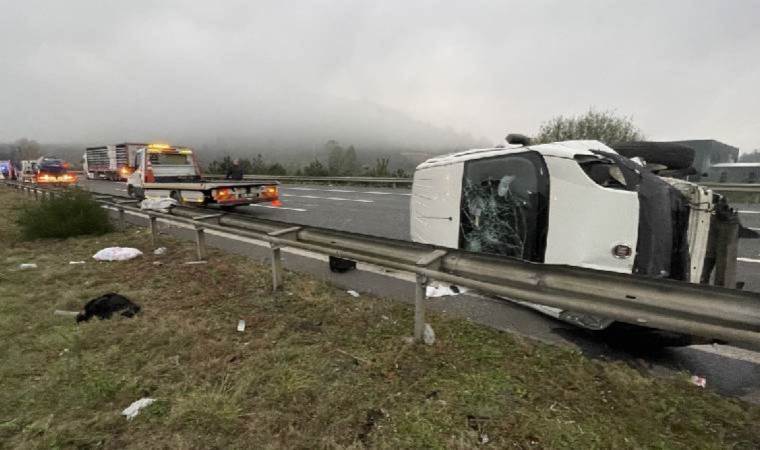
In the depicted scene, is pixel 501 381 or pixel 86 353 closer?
pixel 501 381

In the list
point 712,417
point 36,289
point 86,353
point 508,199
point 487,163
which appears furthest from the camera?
point 36,289

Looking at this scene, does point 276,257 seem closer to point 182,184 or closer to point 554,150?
point 554,150

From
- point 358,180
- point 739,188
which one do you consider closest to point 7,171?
point 358,180

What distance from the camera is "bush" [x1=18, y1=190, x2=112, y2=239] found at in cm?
729

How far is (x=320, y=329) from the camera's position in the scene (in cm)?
336

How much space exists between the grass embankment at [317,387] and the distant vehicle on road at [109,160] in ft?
108

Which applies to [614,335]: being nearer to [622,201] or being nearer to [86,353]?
[622,201]

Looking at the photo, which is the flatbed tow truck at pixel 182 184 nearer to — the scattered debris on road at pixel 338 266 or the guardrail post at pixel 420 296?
the scattered debris on road at pixel 338 266

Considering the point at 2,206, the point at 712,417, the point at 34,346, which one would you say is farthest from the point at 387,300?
the point at 2,206

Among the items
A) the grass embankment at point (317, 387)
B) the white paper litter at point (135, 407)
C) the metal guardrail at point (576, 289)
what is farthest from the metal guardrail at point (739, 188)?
the white paper litter at point (135, 407)

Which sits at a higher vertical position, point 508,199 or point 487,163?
point 487,163

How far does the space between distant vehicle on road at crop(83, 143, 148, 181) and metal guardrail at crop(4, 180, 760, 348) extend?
3371 centimetres

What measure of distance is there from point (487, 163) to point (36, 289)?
18.7 feet

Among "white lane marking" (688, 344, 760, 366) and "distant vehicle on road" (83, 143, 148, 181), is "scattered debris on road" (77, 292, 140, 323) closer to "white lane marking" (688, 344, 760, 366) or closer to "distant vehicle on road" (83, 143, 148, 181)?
"white lane marking" (688, 344, 760, 366)
